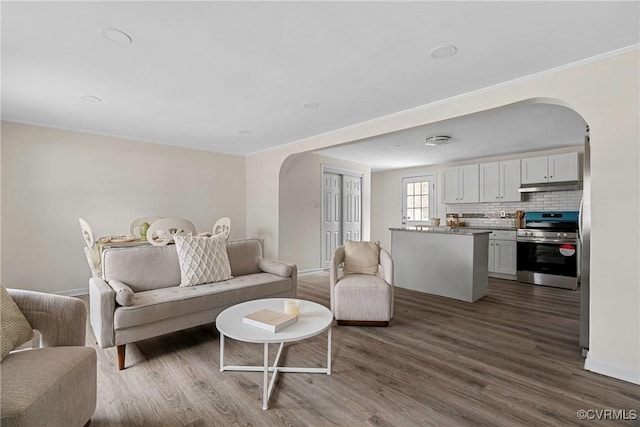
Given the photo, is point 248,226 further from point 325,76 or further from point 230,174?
point 325,76

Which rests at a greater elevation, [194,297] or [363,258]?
[363,258]

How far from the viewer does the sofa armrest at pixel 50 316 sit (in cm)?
162

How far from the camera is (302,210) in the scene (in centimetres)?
574

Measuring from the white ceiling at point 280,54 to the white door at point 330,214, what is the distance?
103 inches

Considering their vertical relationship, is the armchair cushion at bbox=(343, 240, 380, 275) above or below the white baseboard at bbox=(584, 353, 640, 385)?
above

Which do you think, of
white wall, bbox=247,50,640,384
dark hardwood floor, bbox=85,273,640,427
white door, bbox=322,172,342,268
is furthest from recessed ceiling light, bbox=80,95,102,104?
white wall, bbox=247,50,640,384

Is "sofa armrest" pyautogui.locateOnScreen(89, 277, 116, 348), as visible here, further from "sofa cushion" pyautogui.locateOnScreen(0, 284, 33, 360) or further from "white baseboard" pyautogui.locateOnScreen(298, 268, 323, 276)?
"white baseboard" pyautogui.locateOnScreen(298, 268, 323, 276)

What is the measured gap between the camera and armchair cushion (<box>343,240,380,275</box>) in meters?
3.44

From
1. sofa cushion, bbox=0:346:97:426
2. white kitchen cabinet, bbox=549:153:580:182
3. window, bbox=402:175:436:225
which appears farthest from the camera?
window, bbox=402:175:436:225

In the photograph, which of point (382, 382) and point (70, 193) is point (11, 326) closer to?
point (382, 382)

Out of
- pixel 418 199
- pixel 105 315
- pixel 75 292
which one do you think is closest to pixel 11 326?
pixel 105 315

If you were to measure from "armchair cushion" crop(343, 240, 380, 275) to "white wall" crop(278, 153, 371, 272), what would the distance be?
2.14 meters

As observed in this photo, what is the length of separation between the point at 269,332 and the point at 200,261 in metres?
1.41

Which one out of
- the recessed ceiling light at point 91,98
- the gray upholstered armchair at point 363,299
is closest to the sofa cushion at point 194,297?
the gray upholstered armchair at point 363,299
